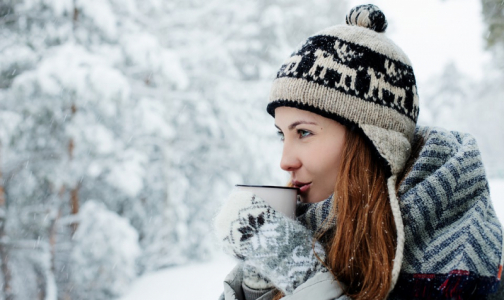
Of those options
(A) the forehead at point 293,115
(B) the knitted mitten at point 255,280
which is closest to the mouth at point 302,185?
(A) the forehead at point 293,115

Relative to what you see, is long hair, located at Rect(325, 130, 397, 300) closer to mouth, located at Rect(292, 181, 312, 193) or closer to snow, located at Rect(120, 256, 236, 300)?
mouth, located at Rect(292, 181, 312, 193)

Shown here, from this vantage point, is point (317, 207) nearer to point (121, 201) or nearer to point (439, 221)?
point (439, 221)

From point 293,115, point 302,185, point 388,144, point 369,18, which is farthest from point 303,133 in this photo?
point 369,18

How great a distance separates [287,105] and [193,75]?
742 centimetres

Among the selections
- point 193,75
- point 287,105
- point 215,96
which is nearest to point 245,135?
point 215,96

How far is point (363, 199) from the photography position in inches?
51.8

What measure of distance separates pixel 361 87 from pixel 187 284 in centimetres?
492

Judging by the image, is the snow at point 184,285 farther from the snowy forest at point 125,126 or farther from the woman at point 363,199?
the woman at point 363,199

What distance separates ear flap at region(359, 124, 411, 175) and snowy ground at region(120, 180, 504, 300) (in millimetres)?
3216

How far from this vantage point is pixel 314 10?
35.7 feet

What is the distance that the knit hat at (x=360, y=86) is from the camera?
136 cm

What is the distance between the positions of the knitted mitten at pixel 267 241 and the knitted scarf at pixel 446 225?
188 mm

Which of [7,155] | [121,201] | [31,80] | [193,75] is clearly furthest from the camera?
[121,201]

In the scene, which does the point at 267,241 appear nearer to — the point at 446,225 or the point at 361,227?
the point at 361,227
